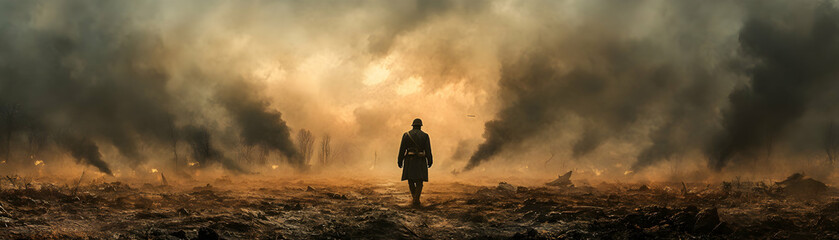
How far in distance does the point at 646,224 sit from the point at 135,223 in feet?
26.6

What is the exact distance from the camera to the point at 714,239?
5.55 meters

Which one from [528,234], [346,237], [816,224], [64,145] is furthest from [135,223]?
[64,145]

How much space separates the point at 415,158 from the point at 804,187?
11196mm

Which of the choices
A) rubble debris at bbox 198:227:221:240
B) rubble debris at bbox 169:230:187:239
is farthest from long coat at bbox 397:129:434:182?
rubble debris at bbox 169:230:187:239

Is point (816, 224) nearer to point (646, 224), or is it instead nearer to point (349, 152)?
point (646, 224)

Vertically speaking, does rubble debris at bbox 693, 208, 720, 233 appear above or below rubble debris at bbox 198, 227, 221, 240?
above

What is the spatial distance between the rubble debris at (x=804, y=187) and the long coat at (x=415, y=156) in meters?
10.1

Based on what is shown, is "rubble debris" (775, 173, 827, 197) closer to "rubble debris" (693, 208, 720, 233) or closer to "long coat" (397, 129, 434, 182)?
"rubble debris" (693, 208, 720, 233)

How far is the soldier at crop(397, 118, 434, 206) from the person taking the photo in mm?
10398

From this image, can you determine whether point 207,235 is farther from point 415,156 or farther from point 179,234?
point 415,156

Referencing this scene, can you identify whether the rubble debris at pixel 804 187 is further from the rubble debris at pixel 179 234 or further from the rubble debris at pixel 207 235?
the rubble debris at pixel 179 234

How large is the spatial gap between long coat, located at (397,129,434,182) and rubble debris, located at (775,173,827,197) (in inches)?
397

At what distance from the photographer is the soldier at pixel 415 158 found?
10.4 metres

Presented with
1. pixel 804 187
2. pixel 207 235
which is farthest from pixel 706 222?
pixel 804 187
